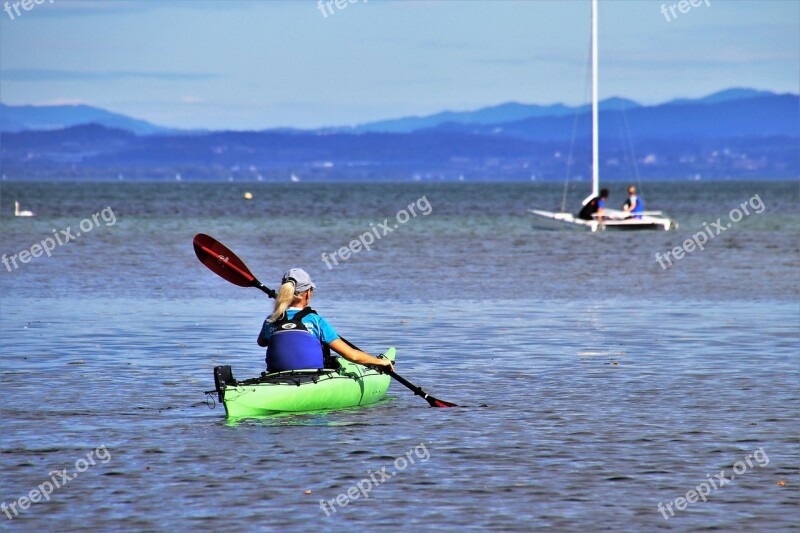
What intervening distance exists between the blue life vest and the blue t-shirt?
0.04m

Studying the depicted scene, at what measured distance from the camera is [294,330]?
14609 mm

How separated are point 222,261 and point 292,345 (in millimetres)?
4013

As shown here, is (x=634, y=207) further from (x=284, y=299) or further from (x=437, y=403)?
(x=284, y=299)

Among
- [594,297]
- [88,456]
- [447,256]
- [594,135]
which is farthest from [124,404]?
[594,135]

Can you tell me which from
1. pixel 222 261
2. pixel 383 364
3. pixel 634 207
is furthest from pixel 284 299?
pixel 634 207

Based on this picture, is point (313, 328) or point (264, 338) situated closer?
point (313, 328)

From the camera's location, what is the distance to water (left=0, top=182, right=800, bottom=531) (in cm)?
1073

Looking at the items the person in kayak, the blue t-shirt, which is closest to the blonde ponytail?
the person in kayak

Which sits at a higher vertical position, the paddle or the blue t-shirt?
the paddle

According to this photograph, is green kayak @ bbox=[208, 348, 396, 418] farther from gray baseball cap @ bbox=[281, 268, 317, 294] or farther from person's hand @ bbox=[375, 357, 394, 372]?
gray baseball cap @ bbox=[281, 268, 317, 294]

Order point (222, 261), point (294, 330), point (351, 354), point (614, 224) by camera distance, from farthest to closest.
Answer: point (614, 224) < point (222, 261) < point (351, 354) < point (294, 330)

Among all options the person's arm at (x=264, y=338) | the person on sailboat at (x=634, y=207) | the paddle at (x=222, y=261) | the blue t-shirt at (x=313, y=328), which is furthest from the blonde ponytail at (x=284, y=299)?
the person on sailboat at (x=634, y=207)

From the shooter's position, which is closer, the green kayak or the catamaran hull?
the green kayak

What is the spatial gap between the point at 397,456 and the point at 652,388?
17.0ft
